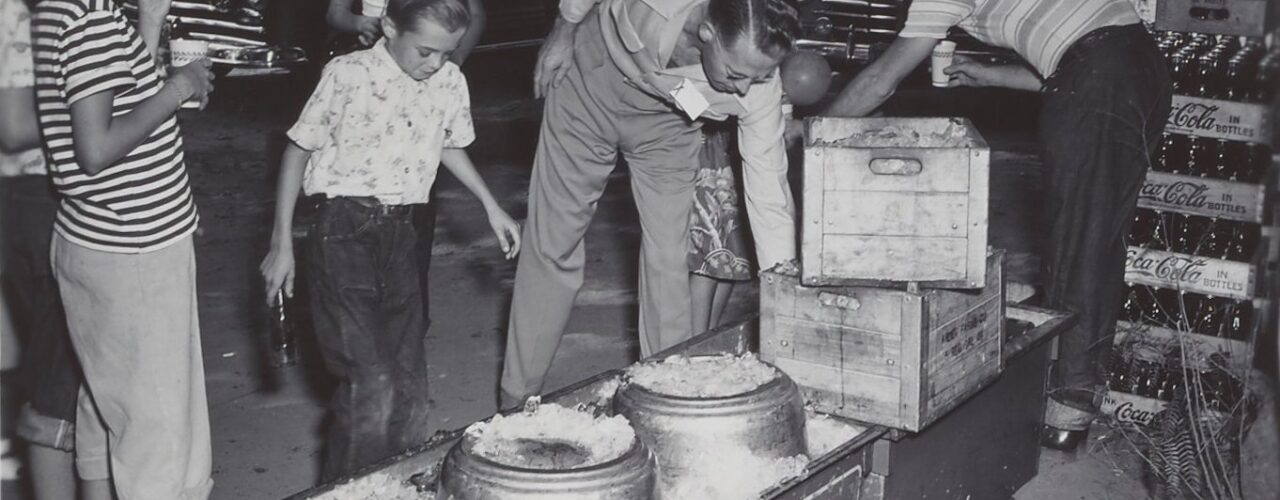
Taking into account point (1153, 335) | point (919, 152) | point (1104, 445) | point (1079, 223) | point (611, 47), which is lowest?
point (1104, 445)

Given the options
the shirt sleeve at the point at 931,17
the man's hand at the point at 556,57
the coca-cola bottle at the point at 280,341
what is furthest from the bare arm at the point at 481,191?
the coca-cola bottle at the point at 280,341

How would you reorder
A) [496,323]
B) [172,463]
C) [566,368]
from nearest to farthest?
[172,463] → [566,368] → [496,323]

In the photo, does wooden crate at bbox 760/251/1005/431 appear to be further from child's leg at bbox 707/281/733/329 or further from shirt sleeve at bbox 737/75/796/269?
child's leg at bbox 707/281/733/329

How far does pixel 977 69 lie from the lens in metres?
4.99

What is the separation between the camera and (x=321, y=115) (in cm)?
377

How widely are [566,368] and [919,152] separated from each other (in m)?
2.44

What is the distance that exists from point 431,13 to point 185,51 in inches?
27.3

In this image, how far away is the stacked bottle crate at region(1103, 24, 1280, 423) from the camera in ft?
16.7

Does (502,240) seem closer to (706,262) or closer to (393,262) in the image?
(393,262)

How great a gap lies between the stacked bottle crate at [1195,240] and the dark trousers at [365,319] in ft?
8.61

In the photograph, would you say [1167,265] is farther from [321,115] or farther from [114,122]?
[114,122]

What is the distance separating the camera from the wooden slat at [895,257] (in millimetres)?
3807

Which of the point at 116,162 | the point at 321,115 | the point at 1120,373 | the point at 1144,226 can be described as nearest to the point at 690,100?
the point at 321,115

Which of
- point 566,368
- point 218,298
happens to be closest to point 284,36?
point 218,298
